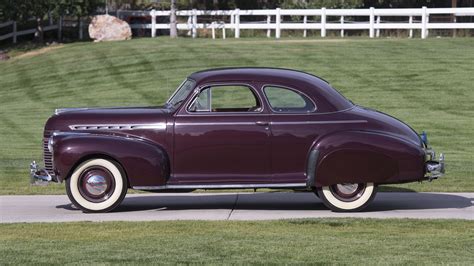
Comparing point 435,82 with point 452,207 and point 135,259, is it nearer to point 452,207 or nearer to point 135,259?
point 452,207

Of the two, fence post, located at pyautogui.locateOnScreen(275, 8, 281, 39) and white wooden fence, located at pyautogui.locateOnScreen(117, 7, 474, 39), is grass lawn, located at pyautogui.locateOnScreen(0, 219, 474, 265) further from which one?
fence post, located at pyautogui.locateOnScreen(275, 8, 281, 39)

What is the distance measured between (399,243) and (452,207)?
3086 mm

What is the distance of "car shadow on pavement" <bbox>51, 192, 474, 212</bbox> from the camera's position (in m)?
12.3

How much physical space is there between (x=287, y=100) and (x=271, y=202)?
1659mm

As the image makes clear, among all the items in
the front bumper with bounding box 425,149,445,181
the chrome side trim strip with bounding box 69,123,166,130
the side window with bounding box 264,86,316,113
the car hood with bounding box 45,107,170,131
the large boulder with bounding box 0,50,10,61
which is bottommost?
the large boulder with bounding box 0,50,10,61

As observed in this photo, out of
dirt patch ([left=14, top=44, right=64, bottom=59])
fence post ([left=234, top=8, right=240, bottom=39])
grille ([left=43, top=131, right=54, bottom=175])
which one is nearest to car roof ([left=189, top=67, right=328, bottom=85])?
grille ([left=43, top=131, right=54, bottom=175])

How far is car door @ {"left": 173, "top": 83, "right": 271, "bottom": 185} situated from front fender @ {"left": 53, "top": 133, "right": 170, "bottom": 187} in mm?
226

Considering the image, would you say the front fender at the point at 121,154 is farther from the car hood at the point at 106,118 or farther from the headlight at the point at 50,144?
the car hood at the point at 106,118

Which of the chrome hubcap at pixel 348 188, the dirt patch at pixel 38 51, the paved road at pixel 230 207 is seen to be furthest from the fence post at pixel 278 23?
the chrome hubcap at pixel 348 188

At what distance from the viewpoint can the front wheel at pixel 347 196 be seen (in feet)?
38.4

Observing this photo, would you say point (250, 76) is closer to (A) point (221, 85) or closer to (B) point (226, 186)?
(A) point (221, 85)

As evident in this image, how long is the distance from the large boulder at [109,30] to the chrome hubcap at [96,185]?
30.9 metres

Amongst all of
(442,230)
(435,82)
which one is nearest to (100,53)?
(435,82)

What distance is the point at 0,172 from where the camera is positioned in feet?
51.6
